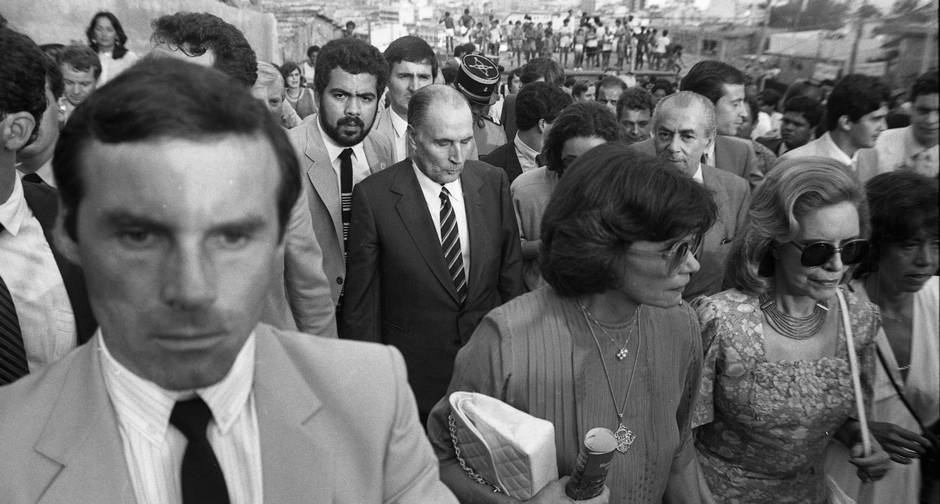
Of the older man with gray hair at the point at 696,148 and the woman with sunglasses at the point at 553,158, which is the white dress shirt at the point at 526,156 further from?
the older man with gray hair at the point at 696,148

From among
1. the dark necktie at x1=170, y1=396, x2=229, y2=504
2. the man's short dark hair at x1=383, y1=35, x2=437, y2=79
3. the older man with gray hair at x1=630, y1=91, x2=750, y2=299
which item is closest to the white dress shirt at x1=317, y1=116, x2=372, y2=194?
the man's short dark hair at x1=383, y1=35, x2=437, y2=79

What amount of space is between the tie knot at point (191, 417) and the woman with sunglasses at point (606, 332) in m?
0.92

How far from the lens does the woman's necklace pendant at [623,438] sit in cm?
197

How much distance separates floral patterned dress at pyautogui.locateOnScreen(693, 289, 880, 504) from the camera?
7.61ft

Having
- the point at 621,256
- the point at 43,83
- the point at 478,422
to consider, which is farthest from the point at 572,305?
the point at 43,83

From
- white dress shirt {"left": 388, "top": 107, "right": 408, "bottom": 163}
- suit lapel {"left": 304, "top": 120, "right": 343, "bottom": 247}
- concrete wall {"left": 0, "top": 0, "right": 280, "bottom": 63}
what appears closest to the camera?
suit lapel {"left": 304, "top": 120, "right": 343, "bottom": 247}

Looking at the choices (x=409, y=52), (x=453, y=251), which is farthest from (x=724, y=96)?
(x=453, y=251)

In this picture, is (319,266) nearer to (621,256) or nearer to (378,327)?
(378,327)

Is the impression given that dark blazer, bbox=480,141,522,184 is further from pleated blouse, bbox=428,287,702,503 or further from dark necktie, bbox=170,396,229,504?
dark necktie, bbox=170,396,229,504

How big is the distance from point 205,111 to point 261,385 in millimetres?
462

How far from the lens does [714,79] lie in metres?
5.30

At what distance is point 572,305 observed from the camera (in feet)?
6.80

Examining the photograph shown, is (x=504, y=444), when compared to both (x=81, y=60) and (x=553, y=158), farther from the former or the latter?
(x=81, y=60)

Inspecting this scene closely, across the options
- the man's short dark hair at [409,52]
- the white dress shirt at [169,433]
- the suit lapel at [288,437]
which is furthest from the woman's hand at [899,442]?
the man's short dark hair at [409,52]
